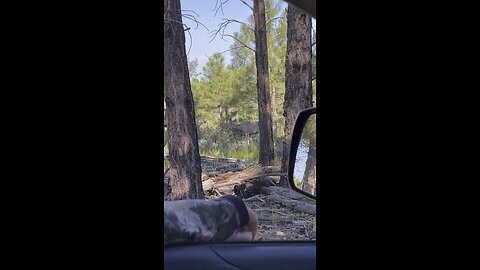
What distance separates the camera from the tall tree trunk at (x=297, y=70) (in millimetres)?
8453

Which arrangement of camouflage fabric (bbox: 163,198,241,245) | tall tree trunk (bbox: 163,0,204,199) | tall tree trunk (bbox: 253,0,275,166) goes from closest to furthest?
1. camouflage fabric (bbox: 163,198,241,245)
2. tall tree trunk (bbox: 163,0,204,199)
3. tall tree trunk (bbox: 253,0,275,166)

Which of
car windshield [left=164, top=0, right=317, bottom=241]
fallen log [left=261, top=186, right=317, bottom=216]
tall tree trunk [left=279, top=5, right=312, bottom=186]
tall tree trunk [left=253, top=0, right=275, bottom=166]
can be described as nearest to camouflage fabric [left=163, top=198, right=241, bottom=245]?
car windshield [left=164, top=0, right=317, bottom=241]

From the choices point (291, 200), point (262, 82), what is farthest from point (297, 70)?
point (262, 82)

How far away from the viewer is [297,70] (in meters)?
8.56

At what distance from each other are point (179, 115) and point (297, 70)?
7.13 ft

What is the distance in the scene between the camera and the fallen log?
7484 mm

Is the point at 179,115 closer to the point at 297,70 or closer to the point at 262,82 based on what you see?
the point at 297,70

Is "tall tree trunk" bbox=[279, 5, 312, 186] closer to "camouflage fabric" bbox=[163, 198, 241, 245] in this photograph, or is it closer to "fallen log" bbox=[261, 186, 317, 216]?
"fallen log" bbox=[261, 186, 317, 216]

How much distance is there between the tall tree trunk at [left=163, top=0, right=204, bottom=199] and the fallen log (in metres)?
1.14

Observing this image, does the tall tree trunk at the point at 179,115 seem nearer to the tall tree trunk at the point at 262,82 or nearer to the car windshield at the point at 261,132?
the car windshield at the point at 261,132
